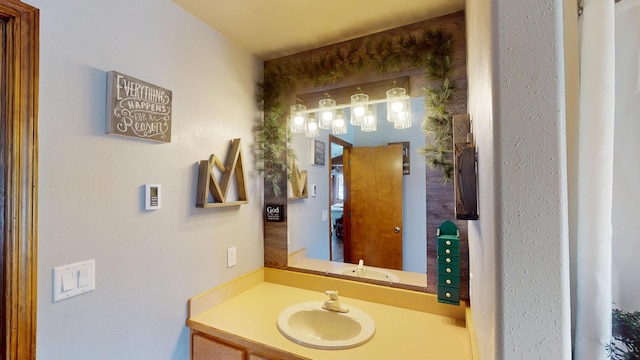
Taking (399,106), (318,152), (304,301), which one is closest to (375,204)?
(318,152)

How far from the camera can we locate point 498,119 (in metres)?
0.49

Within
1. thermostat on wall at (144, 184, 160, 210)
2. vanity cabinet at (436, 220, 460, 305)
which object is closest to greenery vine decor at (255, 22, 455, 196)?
vanity cabinet at (436, 220, 460, 305)

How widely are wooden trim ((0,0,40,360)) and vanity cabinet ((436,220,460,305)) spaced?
61.8 inches

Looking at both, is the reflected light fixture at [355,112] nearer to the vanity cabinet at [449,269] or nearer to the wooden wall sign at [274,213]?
the wooden wall sign at [274,213]

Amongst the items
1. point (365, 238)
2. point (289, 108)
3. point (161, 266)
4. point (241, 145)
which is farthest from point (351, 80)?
point (161, 266)

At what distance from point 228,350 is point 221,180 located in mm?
877

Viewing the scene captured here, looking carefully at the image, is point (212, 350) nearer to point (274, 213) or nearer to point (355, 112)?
point (274, 213)

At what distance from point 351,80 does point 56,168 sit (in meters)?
1.49

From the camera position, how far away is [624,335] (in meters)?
0.54

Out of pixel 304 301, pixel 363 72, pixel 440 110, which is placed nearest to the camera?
pixel 440 110

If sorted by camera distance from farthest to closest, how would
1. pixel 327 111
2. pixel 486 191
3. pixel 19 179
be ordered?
pixel 327 111 < pixel 19 179 < pixel 486 191

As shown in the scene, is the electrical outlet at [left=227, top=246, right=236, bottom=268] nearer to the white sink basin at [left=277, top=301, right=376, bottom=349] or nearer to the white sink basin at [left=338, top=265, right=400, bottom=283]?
the white sink basin at [left=277, top=301, right=376, bottom=349]

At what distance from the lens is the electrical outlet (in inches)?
63.9

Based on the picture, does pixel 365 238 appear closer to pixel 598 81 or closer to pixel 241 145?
pixel 241 145
